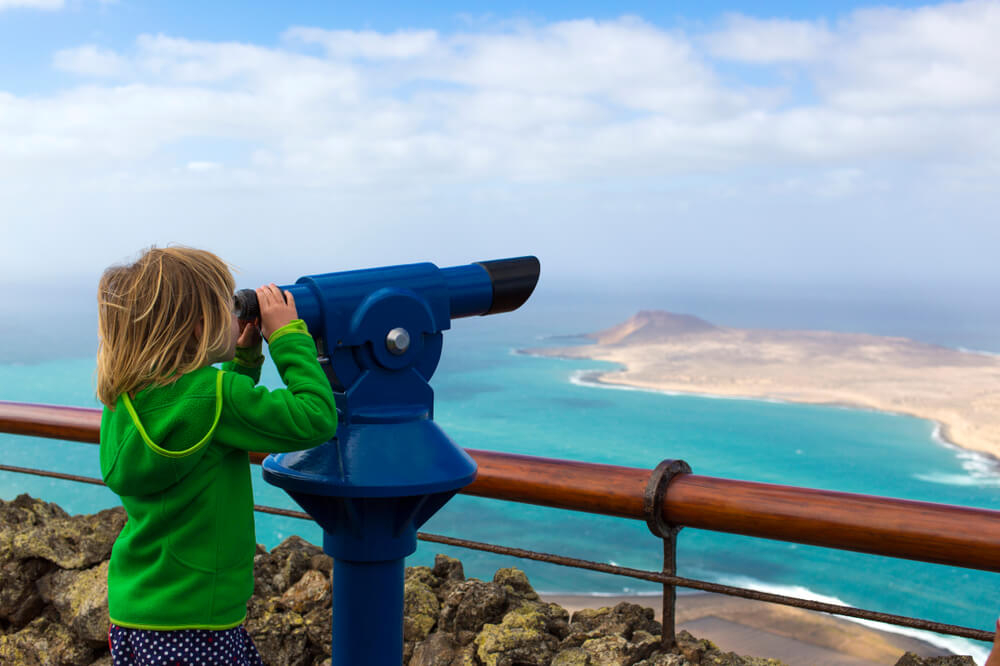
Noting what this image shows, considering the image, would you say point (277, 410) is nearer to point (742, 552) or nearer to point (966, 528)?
point (966, 528)

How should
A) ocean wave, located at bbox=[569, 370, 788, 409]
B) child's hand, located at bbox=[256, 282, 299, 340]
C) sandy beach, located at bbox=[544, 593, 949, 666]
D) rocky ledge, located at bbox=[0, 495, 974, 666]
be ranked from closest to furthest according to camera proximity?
child's hand, located at bbox=[256, 282, 299, 340], rocky ledge, located at bbox=[0, 495, 974, 666], sandy beach, located at bbox=[544, 593, 949, 666], ocean wave, located at bbox=[569, 370, 788, 409]

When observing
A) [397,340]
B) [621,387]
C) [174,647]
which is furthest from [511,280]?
[621,387]

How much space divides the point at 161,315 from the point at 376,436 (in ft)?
0.92

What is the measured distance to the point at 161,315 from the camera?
3.22 feet

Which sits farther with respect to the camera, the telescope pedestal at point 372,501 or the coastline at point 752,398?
the coastline at point 752,398

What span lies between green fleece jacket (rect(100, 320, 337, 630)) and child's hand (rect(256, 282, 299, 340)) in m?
0.01

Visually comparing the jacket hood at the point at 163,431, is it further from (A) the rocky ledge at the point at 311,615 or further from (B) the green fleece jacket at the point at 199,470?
(A) the rocky ledge at the point at 311,615

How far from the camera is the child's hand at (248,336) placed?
3.54ft

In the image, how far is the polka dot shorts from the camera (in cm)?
106

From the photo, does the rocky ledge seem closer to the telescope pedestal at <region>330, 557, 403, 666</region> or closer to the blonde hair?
the telescope pedestal at <region>330, 557, 403, 666</region>

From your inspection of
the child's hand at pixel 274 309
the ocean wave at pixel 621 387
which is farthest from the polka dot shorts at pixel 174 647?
the ocean wave at pixel 621 387

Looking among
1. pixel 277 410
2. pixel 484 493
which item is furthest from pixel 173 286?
pixel 484 493

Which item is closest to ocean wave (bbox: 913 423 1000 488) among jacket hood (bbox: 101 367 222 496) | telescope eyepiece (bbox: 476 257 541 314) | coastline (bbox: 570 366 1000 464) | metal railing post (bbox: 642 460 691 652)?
coastline (bbox: 570 366 1000 464)

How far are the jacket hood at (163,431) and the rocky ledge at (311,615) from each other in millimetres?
691
